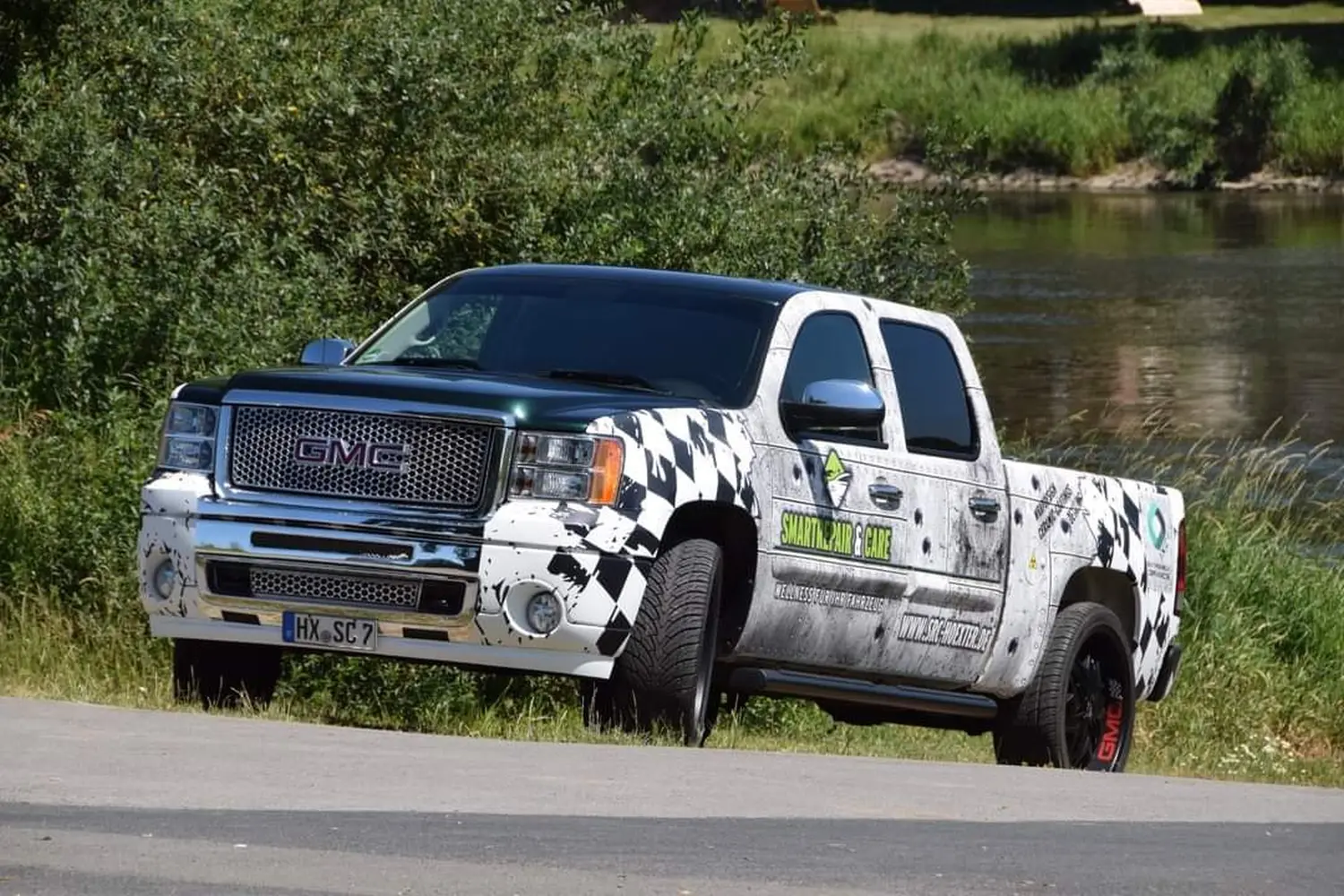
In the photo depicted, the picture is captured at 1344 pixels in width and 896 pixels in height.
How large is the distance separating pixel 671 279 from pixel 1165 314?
2763 centimetres

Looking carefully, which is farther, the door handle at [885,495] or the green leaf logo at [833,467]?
the door handle at [885,495]

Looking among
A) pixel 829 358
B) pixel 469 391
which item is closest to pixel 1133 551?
pixel 829 358

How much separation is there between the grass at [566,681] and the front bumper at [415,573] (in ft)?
1.58

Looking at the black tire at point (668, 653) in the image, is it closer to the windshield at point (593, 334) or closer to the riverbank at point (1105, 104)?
the windshield at point (593, 334)

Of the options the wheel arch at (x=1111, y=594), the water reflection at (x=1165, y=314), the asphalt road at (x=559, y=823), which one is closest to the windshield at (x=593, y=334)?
the asphalt road at (x=559, y=823)

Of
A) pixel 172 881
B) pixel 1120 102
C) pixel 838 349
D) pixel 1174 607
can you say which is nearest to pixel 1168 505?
pixel 1174 607

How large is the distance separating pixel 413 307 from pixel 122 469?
3.04 metres

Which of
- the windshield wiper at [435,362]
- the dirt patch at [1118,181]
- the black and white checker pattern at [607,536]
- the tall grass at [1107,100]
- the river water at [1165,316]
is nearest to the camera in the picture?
the black and white checker pattern at [607,536]

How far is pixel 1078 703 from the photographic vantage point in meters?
11.2

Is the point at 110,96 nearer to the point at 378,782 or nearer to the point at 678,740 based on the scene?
the point at 678,740

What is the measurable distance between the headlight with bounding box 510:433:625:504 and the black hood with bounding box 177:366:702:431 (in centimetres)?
6

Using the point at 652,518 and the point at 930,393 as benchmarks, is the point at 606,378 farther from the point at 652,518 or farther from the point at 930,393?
the point at 930,393

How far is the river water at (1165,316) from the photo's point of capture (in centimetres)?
2877

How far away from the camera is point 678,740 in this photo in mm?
8852
